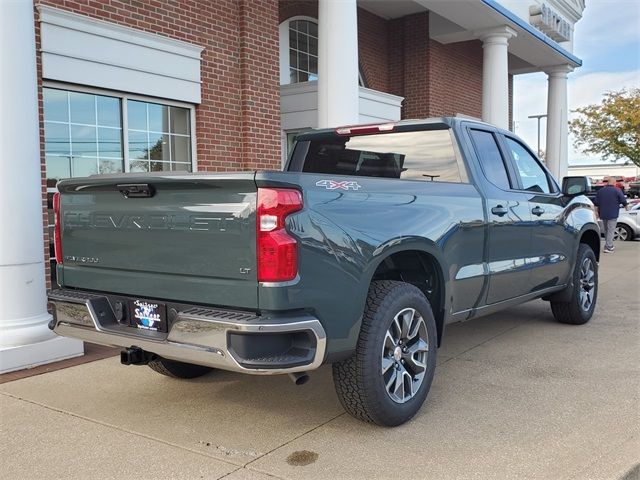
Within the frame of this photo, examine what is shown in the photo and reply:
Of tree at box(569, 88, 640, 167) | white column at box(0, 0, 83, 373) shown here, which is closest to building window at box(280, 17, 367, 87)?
white column at box(0, 0, 83, 373)

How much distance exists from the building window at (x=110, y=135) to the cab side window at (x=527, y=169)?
4235mm

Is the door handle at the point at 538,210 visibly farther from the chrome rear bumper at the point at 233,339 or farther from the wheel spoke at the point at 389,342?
the chrome rear bumper at the point at 233,339

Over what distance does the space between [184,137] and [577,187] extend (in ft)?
15.4

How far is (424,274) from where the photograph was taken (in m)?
4.44

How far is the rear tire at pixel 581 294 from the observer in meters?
6.49

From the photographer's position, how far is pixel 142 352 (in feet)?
12.9

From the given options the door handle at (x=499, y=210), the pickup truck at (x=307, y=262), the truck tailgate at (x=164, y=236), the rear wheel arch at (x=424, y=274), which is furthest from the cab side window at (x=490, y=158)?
the truck tailgate at (x=164, y=236)

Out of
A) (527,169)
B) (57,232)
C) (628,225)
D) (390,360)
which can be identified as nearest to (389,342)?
(390,360)

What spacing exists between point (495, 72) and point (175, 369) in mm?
10345

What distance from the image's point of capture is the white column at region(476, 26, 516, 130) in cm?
1297

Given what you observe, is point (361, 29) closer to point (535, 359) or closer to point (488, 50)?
point (488, 50)

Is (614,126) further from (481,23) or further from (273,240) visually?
(273,240)

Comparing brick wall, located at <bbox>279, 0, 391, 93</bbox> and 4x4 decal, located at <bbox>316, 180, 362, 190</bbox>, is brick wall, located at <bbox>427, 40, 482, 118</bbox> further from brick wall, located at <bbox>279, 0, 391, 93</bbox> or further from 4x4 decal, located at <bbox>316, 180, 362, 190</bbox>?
4x4 decal, located at <bbox>316, 180, 362, 190</bbox>

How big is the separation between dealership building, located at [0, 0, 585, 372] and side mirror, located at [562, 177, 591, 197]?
2.94m
